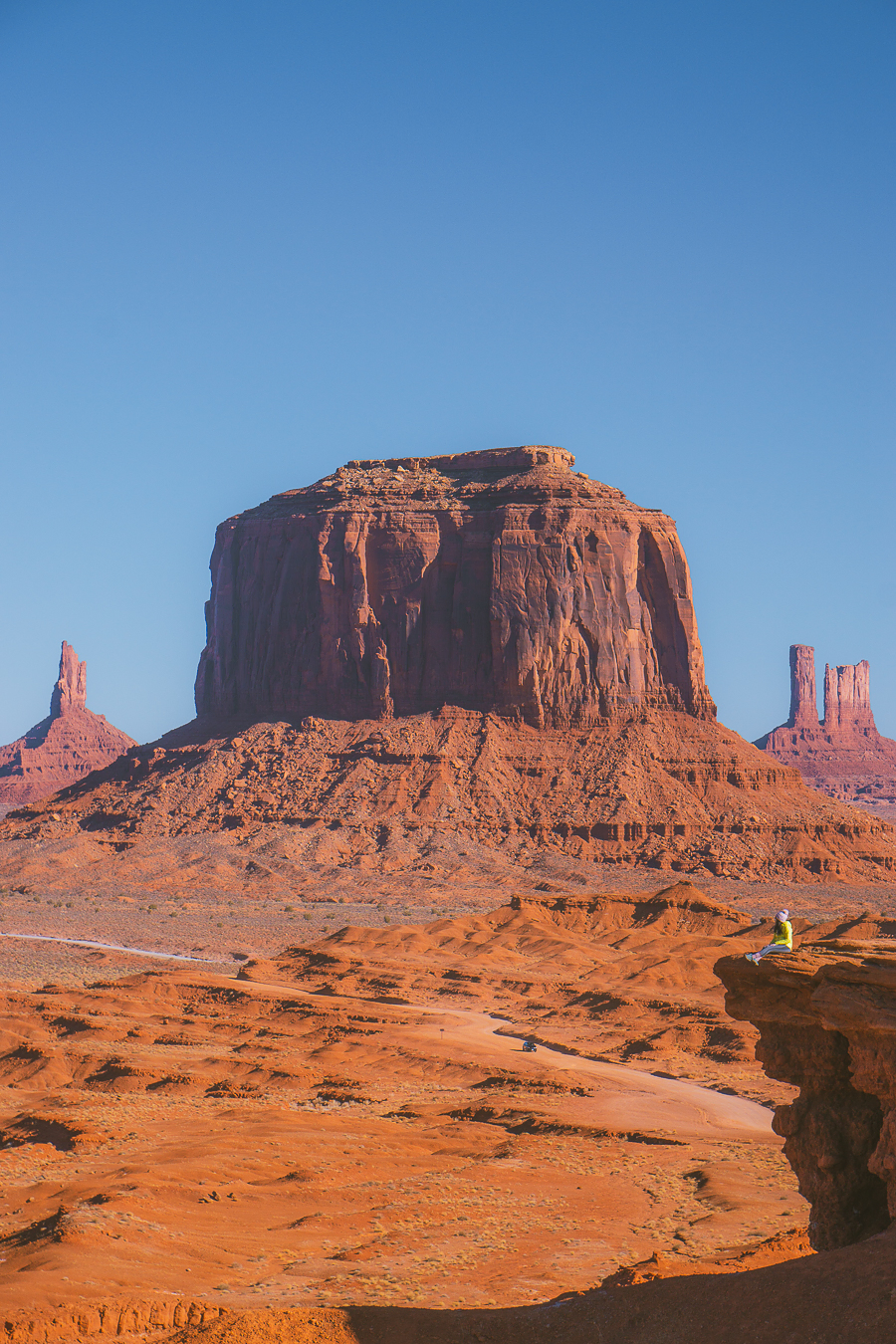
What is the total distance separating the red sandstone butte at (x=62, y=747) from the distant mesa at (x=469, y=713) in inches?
2563

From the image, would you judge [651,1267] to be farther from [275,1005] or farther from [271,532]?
[271,532]

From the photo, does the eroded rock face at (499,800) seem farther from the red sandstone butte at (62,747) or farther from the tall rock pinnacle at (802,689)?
the tall rock pinnacle at (802,689)

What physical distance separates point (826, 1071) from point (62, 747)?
16881 centimetres

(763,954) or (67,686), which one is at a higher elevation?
(67,686)

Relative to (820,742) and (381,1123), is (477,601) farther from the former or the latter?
(820,742)

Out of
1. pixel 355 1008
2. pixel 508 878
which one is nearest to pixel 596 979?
pixel 355 1008

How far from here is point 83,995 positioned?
145 ft

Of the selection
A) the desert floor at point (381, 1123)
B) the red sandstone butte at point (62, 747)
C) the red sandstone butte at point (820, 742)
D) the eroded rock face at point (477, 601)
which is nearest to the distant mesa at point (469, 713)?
the eroded rock face at point (477, 601)

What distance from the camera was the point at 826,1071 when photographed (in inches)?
646

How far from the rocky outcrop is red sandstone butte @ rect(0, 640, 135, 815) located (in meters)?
152

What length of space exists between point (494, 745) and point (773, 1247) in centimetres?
7597

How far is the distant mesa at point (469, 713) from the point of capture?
87.8 metres

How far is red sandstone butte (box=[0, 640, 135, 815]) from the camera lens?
549ft

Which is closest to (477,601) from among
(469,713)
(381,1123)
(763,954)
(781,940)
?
(469,713)
